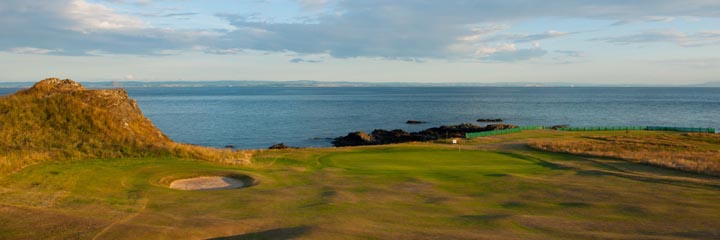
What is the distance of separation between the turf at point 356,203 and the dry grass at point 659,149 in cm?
244

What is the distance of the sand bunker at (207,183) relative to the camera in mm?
20172

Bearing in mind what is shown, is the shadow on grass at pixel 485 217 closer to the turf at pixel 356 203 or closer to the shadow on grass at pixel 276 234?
the turf at pixel 356 203

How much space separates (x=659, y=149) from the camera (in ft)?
136

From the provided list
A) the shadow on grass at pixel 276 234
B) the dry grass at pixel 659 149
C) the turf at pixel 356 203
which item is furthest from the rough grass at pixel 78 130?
the dry grass at pixel 659 149

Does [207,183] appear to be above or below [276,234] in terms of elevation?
below

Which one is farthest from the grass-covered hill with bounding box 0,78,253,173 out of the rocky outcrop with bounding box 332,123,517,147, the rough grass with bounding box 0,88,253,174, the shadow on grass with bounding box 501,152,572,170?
the rocky outcrop with bounding box 332,123,517,147

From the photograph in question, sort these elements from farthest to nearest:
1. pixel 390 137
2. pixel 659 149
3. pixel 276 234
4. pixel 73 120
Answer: pixel 390 137, pixel 659 149, pixel 73 120, pixel 276 234

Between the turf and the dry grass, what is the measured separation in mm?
2444

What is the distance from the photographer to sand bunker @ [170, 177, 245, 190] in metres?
20.2

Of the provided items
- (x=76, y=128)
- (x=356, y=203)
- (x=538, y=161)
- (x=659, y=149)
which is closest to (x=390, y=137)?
(x=659, y=149)

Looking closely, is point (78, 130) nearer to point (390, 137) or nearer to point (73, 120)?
point (73, 120)

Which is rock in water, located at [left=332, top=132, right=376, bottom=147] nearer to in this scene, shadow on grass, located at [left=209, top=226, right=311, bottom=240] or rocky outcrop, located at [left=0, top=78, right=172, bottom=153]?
rocky outcrop, located at [left=0, top=78, right=172, bottom=153]

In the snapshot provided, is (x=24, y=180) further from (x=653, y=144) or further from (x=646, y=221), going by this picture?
(x=653, y=144)

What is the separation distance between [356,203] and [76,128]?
17.5 metres
